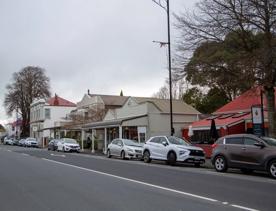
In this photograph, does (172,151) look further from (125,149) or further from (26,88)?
(26,88)

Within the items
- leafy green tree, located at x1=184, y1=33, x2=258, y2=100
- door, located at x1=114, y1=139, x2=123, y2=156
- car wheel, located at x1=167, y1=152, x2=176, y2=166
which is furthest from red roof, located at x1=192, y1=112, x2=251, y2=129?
car wheel, located at x1=167, y1=152, x2=176, y2=166

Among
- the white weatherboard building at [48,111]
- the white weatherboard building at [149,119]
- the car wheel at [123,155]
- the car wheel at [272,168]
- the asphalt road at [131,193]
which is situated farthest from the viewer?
the white weatherboard building at [48,111]

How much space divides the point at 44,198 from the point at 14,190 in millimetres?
2003

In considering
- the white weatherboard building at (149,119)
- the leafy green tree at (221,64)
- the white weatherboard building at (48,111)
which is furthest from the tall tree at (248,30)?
the white weatherboard building at (48,111)

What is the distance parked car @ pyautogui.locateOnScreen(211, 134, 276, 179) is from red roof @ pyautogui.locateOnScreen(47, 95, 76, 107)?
74529 mm

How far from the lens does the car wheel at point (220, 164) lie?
19578 millimetres

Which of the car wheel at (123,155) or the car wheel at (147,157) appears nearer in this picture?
the car wheel at (147,157)

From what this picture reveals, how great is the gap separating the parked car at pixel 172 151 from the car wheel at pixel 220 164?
335cm

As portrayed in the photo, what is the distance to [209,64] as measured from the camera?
2436cm

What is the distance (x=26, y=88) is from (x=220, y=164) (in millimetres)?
76566

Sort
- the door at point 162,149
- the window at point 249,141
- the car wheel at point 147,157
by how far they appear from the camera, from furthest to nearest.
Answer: the car wheel at point 147,157
the door at point 162,149
the window at point 249,141

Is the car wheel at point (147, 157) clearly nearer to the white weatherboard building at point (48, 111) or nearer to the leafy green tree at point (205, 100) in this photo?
the leafy green tree at point (205, 100)

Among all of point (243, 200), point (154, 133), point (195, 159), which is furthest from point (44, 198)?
point (154, 133)

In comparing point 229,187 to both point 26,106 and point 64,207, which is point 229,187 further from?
point 26,106
